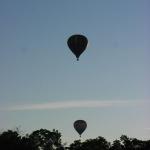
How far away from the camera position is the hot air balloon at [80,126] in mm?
63781

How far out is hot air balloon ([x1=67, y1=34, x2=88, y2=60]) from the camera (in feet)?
169

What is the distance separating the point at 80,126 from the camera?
214ft

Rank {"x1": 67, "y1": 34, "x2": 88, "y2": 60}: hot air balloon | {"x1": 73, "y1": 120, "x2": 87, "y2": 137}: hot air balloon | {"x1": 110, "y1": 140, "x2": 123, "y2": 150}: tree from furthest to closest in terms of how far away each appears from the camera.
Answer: {"x1": 110, "y1": 140, "x2": 123, "y2": 150}: tree < {"x1": 73, "y1": 120, "x2": 87, "y2": 137}: hot air balloon < {"x1": 67, "y1": 34, "x2": 88, "y2": 60}: hot air balloon

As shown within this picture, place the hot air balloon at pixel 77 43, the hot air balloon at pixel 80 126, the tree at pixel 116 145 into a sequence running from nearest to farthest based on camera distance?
the hot air balloon at pixel 77 43
the hot air balloon at pixel 80 126
the tree at pixel 116 145

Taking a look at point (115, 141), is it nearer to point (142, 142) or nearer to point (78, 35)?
point (142, 142)

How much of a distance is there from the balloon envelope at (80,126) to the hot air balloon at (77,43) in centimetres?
1467

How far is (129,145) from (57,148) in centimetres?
4089

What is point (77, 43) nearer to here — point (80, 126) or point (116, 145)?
point (80, 126)

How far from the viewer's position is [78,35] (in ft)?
176

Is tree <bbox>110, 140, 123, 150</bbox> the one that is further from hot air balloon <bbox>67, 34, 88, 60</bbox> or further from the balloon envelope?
hot air balloon <bbox>67, 34, 88, 60</bbox>

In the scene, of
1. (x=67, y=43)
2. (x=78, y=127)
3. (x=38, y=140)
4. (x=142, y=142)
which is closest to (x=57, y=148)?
(x=38, y=140)

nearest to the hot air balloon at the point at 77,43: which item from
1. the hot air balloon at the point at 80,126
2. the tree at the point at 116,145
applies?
the hot air balloon at the point at 80,126

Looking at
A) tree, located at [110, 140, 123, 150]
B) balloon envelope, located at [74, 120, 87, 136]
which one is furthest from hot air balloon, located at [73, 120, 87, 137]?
tree, located at [110, 140, 123, 150]

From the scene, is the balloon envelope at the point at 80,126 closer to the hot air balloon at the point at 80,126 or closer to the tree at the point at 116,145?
the hot air balloon at the point at 80,126
